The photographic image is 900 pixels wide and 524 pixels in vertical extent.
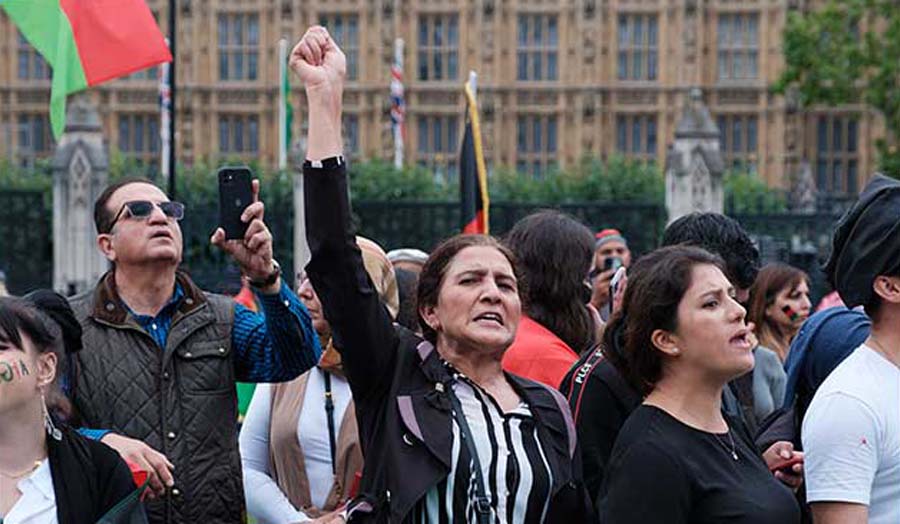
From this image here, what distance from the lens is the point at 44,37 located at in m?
6.87

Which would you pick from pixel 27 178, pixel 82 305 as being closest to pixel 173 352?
pixel 82 305

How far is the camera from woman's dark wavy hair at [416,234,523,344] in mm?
3930

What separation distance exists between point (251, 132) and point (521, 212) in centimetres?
1368

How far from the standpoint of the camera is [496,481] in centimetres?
365

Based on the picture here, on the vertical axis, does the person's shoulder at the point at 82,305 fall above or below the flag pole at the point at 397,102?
below

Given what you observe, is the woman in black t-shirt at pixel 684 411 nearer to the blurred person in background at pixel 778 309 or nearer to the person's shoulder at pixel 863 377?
the person's shoulder at pixel 863 377

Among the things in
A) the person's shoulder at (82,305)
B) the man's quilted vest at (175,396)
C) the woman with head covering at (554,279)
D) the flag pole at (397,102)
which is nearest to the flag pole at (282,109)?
the flag pole at (397,102)

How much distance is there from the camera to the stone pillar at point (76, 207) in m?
21.3

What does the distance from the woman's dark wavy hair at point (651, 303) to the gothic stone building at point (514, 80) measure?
2904 centimetres

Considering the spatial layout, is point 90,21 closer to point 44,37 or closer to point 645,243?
point 44,37

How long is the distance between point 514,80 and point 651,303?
29.5 metres

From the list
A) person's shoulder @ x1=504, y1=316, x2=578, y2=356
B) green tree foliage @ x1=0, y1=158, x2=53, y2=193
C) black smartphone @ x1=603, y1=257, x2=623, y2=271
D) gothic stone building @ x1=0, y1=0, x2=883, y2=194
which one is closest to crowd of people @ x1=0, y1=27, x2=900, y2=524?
person's shoulder @ x1=504, y1=316, x2=578, y2=356

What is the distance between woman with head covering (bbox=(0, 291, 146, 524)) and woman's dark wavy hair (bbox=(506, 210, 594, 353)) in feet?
5.12

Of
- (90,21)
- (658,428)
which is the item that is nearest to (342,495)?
(658,428)
